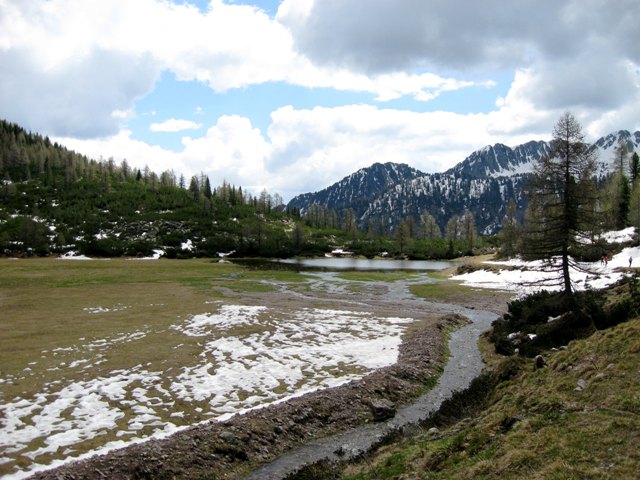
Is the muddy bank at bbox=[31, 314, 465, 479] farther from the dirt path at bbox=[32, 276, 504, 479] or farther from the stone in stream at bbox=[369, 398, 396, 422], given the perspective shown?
the stone in stream at bbox=[369, 398, 396, 422]

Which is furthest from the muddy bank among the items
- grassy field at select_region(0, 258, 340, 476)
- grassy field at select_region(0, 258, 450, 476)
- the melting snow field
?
grassy field at select_region(0, 258, 340, 476)

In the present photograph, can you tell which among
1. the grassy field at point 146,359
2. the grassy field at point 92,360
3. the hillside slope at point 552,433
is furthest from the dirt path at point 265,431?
the hillside slope at point 552,433

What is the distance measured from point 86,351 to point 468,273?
226 feet

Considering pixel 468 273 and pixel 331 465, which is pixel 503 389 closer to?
pixel 331 465

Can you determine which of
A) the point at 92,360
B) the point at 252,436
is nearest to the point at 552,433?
the point at 252,436

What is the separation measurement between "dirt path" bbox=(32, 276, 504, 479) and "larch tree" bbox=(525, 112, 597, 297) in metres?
10.6

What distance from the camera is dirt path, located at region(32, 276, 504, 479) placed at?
1191cm

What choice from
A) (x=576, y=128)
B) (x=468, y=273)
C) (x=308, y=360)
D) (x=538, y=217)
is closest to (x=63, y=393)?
(x=308, y=360)

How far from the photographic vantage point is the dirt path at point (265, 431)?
11914 millimetres

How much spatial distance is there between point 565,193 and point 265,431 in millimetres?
24860

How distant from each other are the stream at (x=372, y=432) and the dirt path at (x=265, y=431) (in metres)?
0.27

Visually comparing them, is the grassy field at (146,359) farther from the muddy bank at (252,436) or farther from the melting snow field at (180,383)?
the muddy bank at (252,436)

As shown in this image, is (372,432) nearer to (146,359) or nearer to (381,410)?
(381,410)

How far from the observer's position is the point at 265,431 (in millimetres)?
14562
